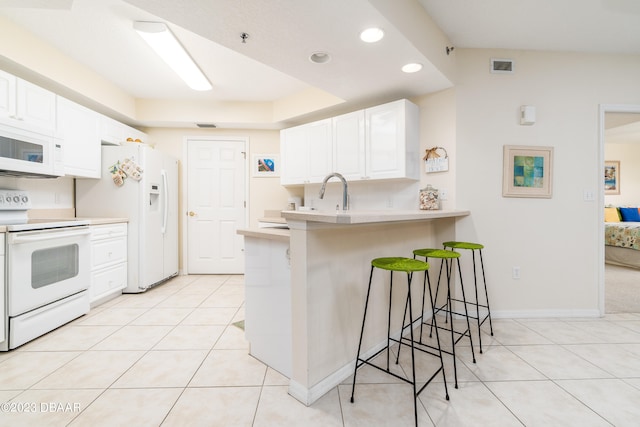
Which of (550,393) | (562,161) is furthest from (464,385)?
(562,161)

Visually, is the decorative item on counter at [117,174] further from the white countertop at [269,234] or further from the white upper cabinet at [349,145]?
the white upper cabinet at [349,145]

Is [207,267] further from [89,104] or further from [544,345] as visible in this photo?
[544,345]

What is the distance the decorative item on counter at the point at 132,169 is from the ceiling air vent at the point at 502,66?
413cm

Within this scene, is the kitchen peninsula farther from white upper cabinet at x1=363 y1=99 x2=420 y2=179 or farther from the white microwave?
the white microwave

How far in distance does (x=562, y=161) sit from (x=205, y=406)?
3.62 m

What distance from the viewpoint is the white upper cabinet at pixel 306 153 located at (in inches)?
143

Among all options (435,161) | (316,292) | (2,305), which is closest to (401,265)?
(316,292)

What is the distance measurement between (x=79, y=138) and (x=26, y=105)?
616 mm

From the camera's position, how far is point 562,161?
9.14 ft

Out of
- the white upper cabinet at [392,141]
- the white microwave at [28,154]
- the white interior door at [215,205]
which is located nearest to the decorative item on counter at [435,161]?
the white upper cabinet at [392,141]

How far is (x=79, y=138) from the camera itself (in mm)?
3129

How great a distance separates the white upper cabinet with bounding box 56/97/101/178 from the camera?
116 inches

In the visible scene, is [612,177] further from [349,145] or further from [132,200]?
[132,200]

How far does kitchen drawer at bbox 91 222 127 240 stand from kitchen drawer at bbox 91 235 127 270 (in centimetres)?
4
